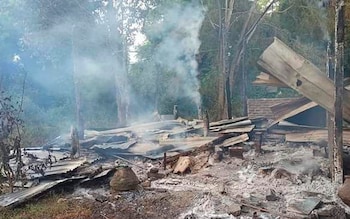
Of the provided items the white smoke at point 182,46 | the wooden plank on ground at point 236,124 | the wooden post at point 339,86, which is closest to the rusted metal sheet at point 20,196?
the wooden post at point 339,86

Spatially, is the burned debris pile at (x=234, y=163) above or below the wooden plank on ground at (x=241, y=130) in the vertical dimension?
below

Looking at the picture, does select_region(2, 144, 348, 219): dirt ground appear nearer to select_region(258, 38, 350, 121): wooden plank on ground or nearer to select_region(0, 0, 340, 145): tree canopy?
select_region(258, 38, 350, 121): wooden plank on ground

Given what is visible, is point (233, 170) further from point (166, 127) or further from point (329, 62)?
point (166, 127)

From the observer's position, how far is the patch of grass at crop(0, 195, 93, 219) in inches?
197

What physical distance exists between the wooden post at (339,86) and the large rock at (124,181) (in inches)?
134

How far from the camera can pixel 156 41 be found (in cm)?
2166

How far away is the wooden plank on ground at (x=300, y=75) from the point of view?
16.7ft

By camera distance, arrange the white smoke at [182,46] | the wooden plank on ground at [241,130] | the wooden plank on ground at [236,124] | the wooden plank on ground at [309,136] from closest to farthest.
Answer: the wooden plank on ground at [309,136] → the wooden plank on ground at [241,130] → the wooden plank on ground at [236,124] → the white smoke at [182,46]

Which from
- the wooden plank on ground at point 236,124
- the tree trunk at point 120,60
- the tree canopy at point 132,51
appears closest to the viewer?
the wooden plank on ground at point 236,124

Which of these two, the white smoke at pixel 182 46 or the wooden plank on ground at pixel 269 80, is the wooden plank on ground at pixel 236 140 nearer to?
the wooden plank on ground at pixel 269 80

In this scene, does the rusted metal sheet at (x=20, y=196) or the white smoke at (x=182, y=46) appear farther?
the white smoke at (x=182, y=46)

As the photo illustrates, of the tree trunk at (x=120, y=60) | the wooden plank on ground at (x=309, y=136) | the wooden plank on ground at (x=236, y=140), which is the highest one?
the tree trunk at (x=120, y=60)

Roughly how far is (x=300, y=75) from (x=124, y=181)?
3.45m

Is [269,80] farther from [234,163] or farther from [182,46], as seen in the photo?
[182,46]
